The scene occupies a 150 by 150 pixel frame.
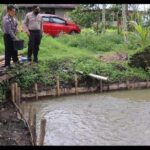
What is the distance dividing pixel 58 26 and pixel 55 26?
0.59ft

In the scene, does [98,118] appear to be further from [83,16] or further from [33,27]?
[83,16]

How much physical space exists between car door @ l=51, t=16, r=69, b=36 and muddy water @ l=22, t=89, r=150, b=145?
1039 cm

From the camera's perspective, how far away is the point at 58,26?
A: 22.8m

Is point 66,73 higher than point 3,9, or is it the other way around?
point 3,9

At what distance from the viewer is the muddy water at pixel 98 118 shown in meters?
8.20

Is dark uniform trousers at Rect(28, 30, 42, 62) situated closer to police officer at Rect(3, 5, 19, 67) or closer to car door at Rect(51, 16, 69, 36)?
police officer at Rect(3, 5, 19, 67)

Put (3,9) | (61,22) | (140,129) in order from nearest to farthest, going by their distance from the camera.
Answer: (140,129) → (3,9) → (61,22)

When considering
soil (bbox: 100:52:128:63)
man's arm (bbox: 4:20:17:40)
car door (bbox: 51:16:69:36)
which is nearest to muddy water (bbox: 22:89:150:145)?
man's arm (bbox: 4:20:17:40)

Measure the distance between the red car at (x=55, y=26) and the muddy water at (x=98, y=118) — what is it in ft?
33.7

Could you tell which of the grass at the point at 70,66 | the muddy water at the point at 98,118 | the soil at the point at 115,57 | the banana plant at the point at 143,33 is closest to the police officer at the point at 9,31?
the grass at the point at 70,66

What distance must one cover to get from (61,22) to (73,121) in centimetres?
1418

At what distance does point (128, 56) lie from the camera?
15125mm

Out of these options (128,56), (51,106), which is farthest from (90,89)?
(128,56)

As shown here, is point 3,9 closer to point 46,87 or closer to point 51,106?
point 46,87
